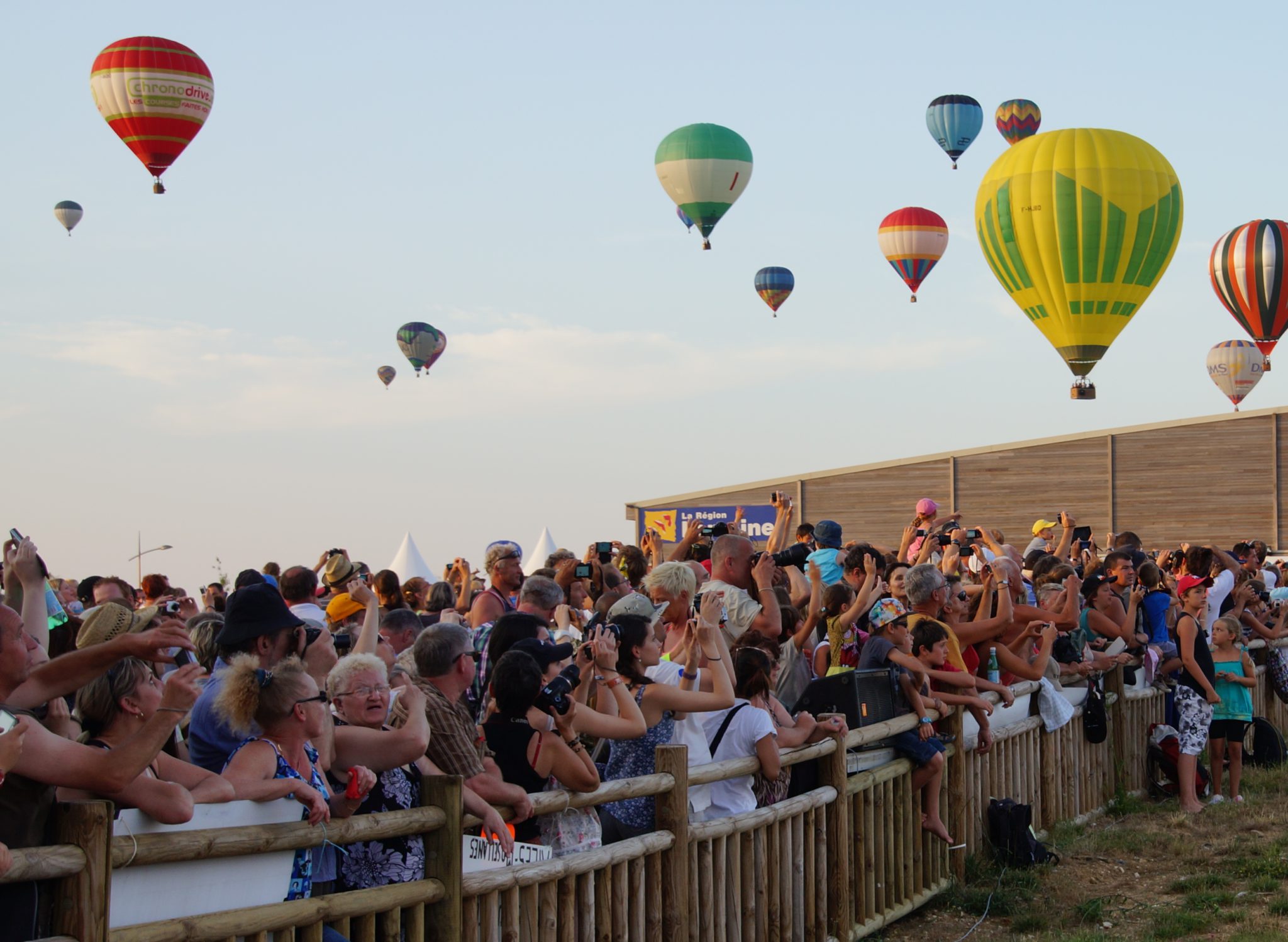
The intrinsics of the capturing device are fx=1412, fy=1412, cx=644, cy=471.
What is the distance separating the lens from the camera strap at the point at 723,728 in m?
6.88

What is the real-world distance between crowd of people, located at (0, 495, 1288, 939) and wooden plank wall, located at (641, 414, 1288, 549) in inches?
1223

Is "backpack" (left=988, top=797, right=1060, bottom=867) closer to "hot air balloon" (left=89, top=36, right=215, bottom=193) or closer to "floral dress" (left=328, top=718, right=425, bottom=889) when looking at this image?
"floral dress" (left=328, top=718, right=425, bottom=889)

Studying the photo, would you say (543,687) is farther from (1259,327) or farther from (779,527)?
(1259,327)

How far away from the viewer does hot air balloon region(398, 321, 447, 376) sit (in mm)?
49656

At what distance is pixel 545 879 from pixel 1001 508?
40101 mm

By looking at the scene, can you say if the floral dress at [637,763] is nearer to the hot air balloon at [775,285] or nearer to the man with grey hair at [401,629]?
the man with grey hair at [401,629]

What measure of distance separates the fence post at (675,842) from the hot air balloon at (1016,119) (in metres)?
44.0

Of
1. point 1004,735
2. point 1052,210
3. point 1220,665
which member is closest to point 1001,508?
point 1052,210

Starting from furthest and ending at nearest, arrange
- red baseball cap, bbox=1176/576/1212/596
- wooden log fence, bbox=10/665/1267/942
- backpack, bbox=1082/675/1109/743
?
red baseball cap, bbox=1176/576/1212/596 → backpack, bbox=1082/675/1109/743 → wooden log fence, bbox=10/665/1267/942

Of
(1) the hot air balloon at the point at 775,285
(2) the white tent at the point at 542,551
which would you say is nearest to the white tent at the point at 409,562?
(2) the white tent at the point at 542,551

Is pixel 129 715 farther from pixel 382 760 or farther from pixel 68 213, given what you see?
pixel 68 213

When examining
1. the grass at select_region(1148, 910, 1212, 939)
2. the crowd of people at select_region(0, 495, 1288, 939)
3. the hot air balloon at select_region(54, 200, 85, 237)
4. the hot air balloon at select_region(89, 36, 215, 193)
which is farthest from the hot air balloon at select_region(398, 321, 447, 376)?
the grass at select_region(1148, 910, 1212, 939)

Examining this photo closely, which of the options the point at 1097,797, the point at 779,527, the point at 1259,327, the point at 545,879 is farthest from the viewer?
the point at 1259,327

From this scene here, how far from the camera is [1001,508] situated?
43.7 meters
